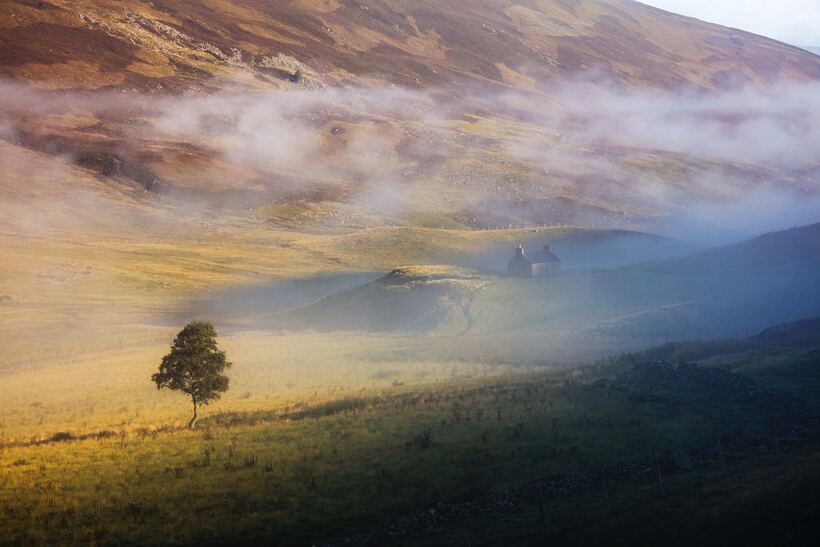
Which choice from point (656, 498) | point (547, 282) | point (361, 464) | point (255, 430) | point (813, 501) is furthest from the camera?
point (547, 282)

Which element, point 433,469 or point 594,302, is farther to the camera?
point 594,302

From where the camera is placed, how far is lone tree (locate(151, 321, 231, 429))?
4259 cm

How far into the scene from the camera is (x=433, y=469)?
97.3 feet

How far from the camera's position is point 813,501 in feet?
69.0

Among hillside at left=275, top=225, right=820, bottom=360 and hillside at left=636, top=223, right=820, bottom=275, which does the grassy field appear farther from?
hillside at left=636, top=223, right=820, bottom=275

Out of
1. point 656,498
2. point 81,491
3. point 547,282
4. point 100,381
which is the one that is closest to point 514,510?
point 656,498

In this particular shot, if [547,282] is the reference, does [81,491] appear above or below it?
below

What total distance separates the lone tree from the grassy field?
2051 mm

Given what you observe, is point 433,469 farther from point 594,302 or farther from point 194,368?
point 594,302

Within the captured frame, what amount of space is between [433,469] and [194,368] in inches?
708

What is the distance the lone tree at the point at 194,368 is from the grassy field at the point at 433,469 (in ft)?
6.73

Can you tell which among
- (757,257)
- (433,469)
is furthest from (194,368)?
(757,257)

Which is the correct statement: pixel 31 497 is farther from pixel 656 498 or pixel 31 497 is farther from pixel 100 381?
pixel 100 381

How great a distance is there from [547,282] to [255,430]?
211 feet
